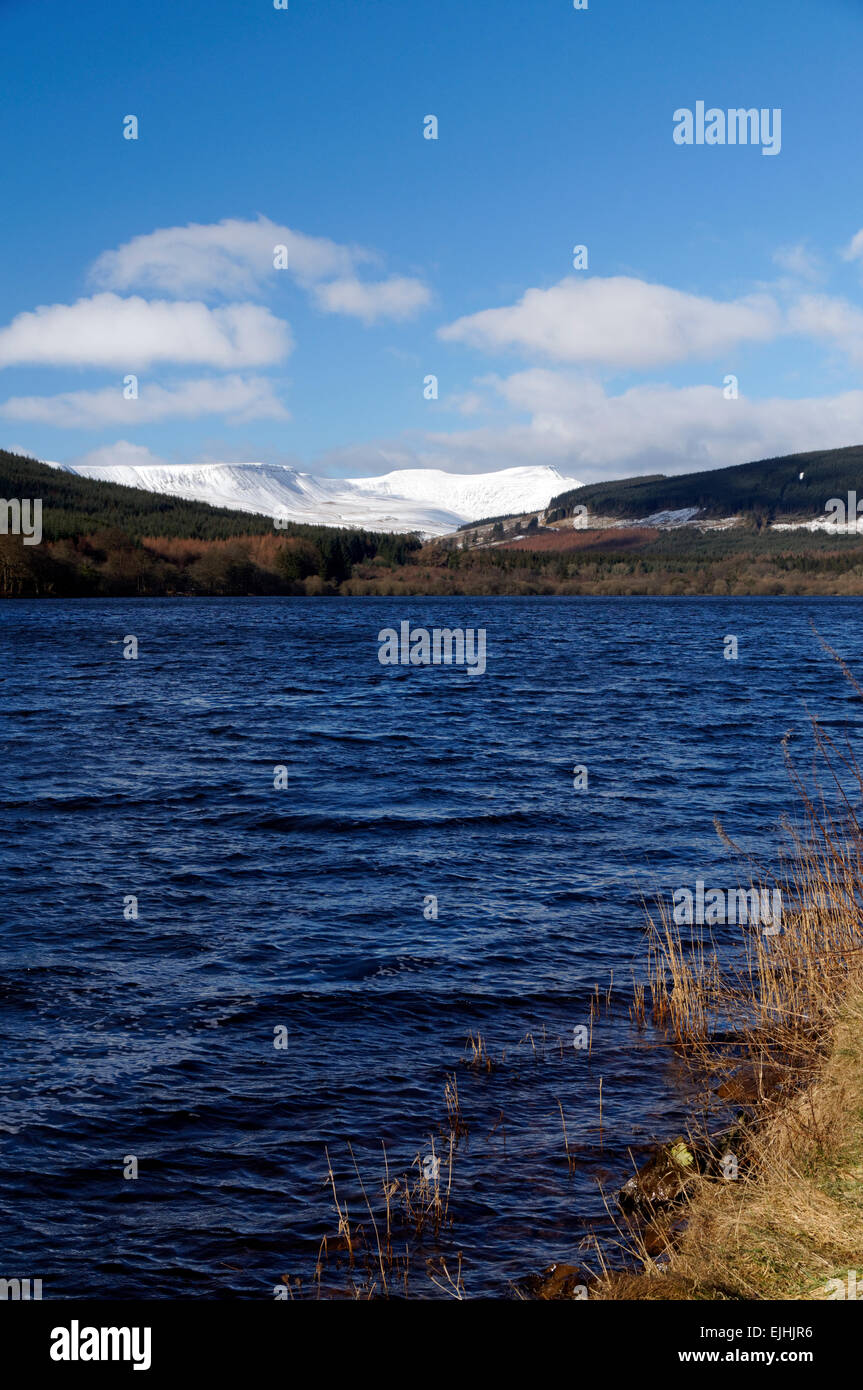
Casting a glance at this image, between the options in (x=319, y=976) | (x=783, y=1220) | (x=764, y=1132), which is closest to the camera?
(x=783, y=1220)

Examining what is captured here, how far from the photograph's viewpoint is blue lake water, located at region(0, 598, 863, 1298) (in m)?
9.02

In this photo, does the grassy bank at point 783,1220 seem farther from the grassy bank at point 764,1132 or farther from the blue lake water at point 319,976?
the blue lake water at point 319,976

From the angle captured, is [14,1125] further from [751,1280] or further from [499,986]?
[751,1280]

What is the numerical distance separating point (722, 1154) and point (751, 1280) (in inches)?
115

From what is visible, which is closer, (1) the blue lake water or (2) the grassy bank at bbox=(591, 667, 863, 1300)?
(2) the grassy bank at bbox=(591, 667, 863, 1300)

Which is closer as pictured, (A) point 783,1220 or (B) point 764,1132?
(A) point 783,1220

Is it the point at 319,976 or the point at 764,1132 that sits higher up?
the point at 764,1132

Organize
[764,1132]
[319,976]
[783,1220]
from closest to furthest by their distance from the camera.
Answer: [783,1220] → [764,1132] → [319,976]

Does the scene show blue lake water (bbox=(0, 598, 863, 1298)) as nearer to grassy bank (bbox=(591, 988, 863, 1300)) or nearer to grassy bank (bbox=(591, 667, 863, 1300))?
grassy bank (bbox=(591, 667, 863, 1300))

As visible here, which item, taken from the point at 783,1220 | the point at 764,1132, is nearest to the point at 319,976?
Result: the point at 764,1132

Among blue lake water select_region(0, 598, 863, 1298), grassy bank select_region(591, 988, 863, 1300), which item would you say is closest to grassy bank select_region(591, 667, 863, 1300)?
grassy bank select_region(591, 988, 863, 1300)

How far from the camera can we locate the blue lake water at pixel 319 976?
9.02 meters

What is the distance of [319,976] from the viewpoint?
14.3 meters

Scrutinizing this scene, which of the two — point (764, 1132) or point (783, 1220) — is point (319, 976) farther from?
point (783, 1220)
